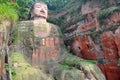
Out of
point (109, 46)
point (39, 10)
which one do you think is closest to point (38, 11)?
point (39, 10)

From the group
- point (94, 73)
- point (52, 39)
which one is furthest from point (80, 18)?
point (94, 73)

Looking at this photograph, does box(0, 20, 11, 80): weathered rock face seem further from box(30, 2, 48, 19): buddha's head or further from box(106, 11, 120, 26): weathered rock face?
box(106, 11, 120, 26): weathered rock face

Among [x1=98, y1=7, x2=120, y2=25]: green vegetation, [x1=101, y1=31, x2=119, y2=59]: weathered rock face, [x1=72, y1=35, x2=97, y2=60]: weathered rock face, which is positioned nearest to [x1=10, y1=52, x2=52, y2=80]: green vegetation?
[x1=72, y1=35, x2=97, y2=60]: weathered rock face

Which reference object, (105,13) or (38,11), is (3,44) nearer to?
(38,11)

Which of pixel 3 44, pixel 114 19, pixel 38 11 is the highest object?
pixel 38 11

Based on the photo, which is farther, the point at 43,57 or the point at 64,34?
the point at 64,34

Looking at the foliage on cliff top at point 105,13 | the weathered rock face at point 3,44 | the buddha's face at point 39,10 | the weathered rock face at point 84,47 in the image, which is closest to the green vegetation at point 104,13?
the foliage on cliff top at point 105,13

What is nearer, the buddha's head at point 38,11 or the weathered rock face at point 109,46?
the weathered rock face at point 109,46

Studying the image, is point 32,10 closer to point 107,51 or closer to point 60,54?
point 60,54

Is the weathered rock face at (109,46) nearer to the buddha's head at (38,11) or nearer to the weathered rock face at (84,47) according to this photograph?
the weathered rock face at (84,47)

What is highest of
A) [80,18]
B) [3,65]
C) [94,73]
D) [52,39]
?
[80,18]

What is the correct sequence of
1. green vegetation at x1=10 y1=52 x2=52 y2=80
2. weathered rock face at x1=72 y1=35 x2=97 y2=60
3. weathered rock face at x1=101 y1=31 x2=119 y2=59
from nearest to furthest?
green vegetation at x1=10 y1=52 x2=52 y2=80, weathered rock face at x1=101 y1=31 x2=119 y2=59, weathered rock face at x1=72 y1=35 x2=97 y2=60

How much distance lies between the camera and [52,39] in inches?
745

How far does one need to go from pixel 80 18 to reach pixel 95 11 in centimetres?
157
